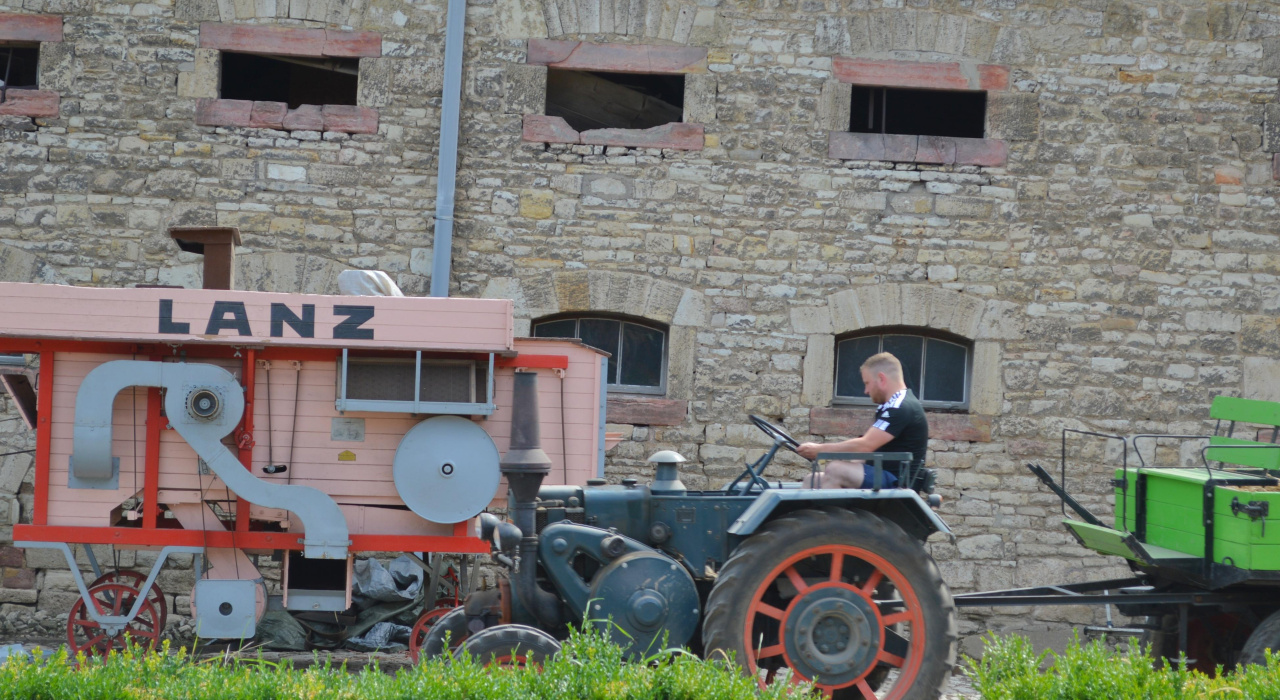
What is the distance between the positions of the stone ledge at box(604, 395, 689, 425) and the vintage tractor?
9.41 feet

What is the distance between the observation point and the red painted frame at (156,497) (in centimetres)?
493

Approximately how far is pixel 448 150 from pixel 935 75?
3.57 m

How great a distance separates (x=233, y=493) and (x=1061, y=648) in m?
5.73

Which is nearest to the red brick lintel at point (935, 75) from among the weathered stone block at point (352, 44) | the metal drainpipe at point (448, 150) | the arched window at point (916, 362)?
the arched window at point (916, 362)

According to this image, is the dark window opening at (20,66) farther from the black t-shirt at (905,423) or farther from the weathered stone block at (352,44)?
the black t-shirt at (905,423)

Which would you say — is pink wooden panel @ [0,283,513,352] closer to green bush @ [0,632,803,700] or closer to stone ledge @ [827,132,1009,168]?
green bush @ [0,632,803,700]

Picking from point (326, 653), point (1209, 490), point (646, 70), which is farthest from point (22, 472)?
point (1209, 490)

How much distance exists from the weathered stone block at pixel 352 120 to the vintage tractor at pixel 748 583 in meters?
3.84

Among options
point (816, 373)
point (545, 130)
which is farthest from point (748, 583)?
point (545, 130)

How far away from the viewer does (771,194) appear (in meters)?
7.62

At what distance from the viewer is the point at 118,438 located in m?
4.99

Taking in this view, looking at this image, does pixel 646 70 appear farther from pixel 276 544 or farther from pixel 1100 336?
pixel 276 544

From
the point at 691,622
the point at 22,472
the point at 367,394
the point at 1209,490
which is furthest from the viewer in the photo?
the point at 22,472

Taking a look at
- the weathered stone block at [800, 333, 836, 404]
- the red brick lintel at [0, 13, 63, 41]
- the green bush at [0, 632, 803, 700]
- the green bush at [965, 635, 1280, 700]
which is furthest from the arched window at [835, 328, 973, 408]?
the red brick lintel at [0, 13, 63, 41]
